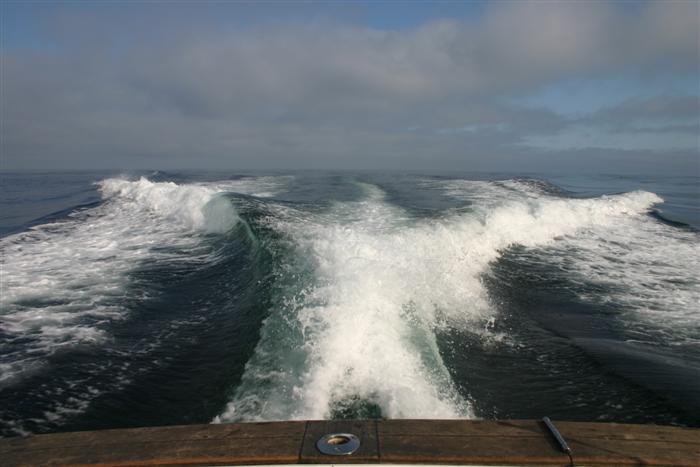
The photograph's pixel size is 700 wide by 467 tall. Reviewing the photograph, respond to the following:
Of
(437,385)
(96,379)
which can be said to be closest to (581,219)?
(437,385)

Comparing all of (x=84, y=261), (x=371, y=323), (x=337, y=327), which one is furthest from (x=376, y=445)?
(x=84, y=261)

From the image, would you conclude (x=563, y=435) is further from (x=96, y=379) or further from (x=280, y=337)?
(x=96, y=379)

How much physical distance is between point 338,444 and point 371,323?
3.29 m

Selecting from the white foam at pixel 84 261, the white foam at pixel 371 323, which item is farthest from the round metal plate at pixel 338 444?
the white foam at pixel 84 261

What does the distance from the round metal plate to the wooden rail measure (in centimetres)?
3

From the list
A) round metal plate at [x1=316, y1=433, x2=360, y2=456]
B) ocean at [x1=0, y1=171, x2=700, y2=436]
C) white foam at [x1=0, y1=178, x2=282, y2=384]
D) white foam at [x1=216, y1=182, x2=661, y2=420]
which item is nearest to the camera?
round metal plate at [x1=316, y1=433, x2=360, y2=456]

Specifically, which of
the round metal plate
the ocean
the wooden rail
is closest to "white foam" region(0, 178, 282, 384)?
the ocean

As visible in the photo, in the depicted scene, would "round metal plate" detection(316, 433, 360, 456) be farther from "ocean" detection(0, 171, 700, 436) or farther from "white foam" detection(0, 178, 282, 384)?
"white foam" detection(0, 178, 282, 384)

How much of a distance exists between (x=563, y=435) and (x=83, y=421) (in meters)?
4.60

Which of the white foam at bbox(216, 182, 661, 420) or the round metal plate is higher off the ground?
the round metal plate

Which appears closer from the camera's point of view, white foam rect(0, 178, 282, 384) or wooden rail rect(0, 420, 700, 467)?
wooden rail rect(0, 420, 700, 467)

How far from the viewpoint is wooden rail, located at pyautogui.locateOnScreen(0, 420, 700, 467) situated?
87.2 inches

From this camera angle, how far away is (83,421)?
4180mm

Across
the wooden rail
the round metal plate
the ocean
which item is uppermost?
the round metal plate
